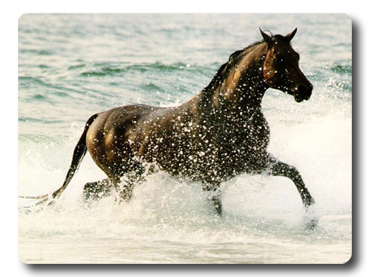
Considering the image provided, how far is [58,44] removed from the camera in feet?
16.3

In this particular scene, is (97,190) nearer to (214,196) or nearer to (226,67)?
(214,196)

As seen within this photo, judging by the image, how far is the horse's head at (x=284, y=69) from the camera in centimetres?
423

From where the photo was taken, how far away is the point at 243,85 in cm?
446

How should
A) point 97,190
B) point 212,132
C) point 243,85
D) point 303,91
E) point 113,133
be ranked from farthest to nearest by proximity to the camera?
1. point 97,190
2. point 113,133
3. point 212,132
4. point 243,85
5. point 303,91

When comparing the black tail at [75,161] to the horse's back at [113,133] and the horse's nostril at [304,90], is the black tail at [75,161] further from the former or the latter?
the horse's nostril at [304,90]

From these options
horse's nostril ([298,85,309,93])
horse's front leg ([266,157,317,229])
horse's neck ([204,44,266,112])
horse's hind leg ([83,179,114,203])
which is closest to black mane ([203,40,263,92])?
horse's neck ([204,44,266,112])

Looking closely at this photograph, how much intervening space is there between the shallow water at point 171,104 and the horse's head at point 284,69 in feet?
1.56

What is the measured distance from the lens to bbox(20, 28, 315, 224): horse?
14.3 ft

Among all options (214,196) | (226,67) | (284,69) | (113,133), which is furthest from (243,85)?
(113,133)

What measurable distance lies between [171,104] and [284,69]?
51.1 inches
